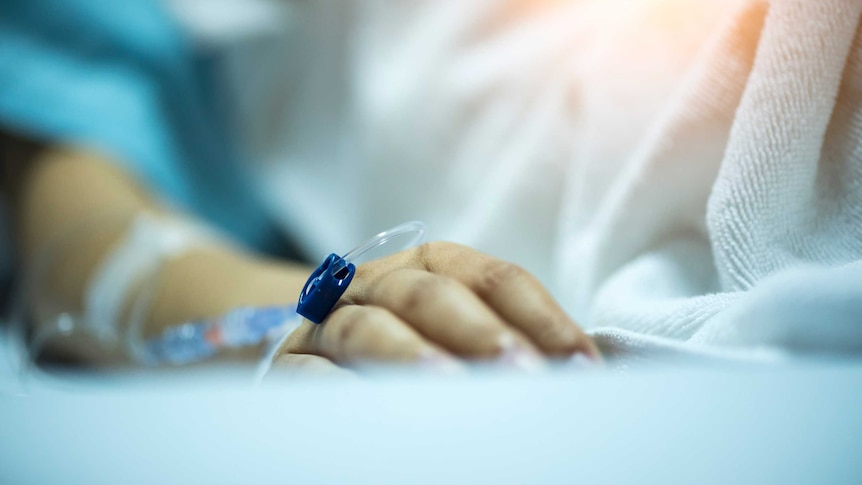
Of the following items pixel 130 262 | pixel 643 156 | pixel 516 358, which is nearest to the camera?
pixel 516 358

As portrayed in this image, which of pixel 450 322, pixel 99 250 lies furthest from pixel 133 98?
pixel 450 322

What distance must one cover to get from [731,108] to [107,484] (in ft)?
1.16

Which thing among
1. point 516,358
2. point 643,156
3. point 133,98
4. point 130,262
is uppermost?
point 133,98

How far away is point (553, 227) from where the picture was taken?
0.49m

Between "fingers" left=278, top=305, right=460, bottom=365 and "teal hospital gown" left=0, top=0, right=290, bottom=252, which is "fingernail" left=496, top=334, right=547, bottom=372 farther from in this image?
"teal hospital gown" left=0, top=0, right=290, bottom=252

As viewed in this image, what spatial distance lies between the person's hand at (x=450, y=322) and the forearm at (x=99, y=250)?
0.87 ft

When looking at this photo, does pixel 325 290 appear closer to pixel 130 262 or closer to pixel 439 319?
pixel 439 319

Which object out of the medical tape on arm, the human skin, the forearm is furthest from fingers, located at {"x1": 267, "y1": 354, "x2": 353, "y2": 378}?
the medical tape on arm

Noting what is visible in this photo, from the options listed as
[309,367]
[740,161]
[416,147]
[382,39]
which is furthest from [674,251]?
[382,39]

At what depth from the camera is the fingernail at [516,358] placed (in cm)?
26

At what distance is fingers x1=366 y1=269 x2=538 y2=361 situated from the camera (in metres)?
0.26

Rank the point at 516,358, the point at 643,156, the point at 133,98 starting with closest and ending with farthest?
the point at 516,358 < the point at 643,156 < the point at 133,98

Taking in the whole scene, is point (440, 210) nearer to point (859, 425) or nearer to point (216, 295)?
point (216, 295)

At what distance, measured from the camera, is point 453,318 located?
269 millimetres
